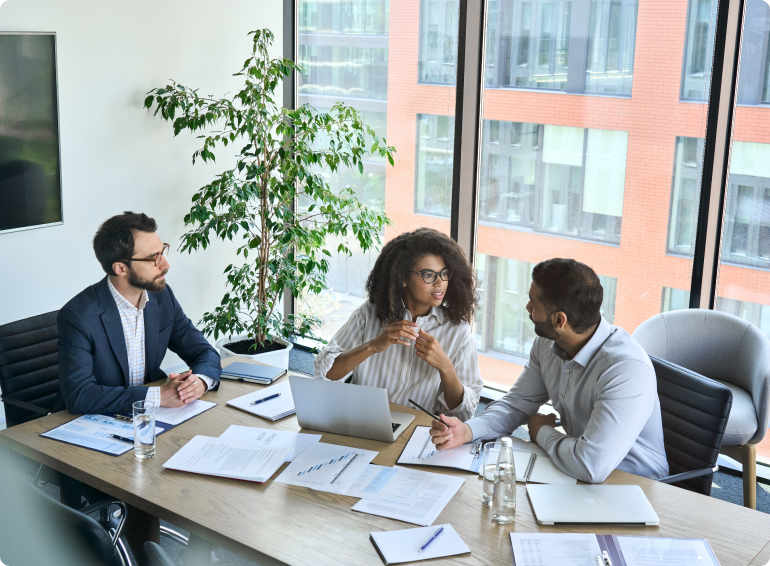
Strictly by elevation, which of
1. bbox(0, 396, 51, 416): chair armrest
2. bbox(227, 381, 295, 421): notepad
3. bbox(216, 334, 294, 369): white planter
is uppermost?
bbox(227, 381, 295, 421): notepad

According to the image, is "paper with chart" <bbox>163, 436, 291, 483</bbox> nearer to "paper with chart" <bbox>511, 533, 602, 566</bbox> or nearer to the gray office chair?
"paper with chart" <bbox>511, 533, 602, 566</bbox>

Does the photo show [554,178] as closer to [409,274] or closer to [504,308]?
[504,308]

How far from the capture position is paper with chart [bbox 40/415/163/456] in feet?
7.16

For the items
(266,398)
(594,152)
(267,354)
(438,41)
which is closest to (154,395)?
(266,398)

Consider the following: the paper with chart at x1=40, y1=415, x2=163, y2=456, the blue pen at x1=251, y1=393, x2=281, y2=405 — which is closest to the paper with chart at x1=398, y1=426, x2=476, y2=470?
the blue pen at x1=251, y1=393, x2=281, y2=405

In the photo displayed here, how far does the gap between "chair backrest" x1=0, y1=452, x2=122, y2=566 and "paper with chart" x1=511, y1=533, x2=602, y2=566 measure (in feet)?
3.17

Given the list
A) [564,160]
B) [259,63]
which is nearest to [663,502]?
[564,160]

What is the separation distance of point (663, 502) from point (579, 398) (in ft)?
1.44

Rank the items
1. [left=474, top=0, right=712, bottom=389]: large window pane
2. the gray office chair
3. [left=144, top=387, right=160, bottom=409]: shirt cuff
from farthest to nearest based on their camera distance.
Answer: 1. [left=474, top=0, right=712, bottom=389]: large window pane
2. the gray office chair
3. [left=144, top=387, right=160, bottom=409]: shirt cuff

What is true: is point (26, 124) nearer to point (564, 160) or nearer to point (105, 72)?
point (105, 72)

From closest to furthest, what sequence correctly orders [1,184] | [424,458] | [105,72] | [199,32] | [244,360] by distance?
1. [424,458]
2. [244,360]
3. [1,184]
4. [105,72]
5. [199,32]

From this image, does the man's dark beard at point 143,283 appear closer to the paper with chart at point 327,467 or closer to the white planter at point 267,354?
the paper with chart at point 327,467

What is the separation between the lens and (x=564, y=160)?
4.02 metres

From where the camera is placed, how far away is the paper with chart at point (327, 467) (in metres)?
1.99
